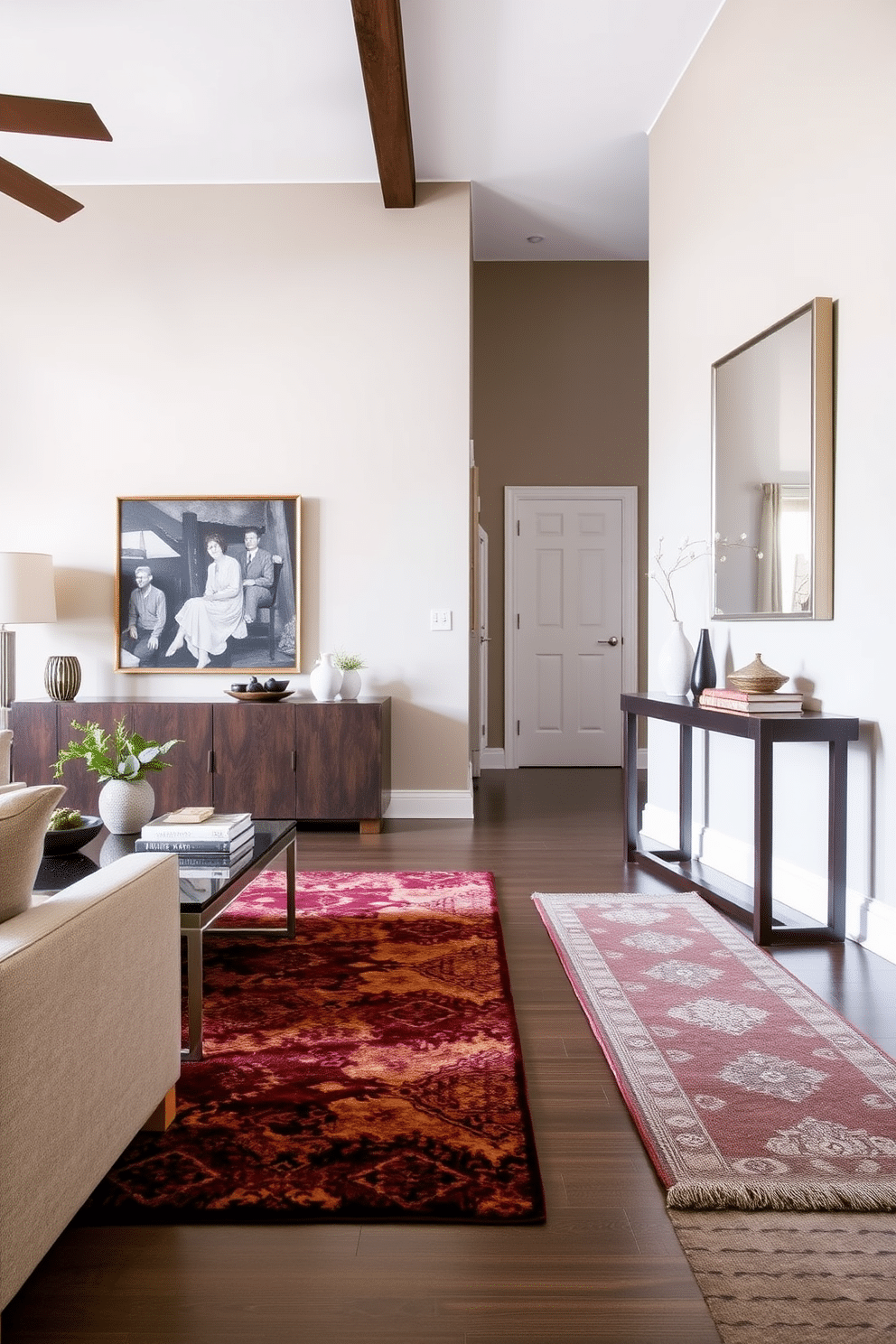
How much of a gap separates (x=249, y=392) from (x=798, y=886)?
378 cm

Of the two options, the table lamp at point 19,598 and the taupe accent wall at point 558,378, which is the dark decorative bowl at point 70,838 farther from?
the taupe accent wall at point 558,378

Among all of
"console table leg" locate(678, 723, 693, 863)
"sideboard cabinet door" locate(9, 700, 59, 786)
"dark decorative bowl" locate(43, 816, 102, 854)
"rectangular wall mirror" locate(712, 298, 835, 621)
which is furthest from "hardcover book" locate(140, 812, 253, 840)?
"sideboard cabinet door" locate(9, 700, 59, 786)

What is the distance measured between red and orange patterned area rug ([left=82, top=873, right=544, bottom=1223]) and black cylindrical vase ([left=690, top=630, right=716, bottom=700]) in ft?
4.64

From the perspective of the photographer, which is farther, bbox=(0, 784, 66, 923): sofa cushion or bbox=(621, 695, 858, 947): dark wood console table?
bbox=(621, 695, 858, 947): dark wood console table

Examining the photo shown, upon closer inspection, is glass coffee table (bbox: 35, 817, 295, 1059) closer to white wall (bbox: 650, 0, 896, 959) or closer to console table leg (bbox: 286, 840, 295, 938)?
console table leg (bbox: 286, 840, 295, 938)

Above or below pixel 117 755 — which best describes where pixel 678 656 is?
above

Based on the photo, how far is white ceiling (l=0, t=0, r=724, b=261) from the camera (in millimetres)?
3967

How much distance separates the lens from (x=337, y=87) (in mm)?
4438

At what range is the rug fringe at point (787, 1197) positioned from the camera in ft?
5.20

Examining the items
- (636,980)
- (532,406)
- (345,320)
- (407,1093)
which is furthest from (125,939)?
(532,406)

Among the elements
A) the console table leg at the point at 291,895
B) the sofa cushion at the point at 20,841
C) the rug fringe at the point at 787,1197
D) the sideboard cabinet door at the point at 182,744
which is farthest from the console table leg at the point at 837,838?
the sideboard cabinet door at the point at 182,744

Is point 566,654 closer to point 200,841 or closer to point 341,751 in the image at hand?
point 341,751

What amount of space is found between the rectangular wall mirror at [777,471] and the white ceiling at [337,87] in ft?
5.10

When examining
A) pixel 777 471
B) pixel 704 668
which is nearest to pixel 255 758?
pixel 704 668
